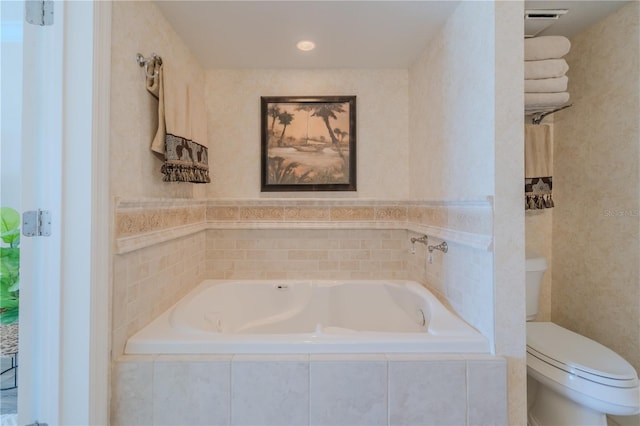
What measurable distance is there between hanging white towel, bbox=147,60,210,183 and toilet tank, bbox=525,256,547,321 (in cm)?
207

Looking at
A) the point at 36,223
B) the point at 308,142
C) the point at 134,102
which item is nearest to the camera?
the point at 36,223

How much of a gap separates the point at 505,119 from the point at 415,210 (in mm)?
962

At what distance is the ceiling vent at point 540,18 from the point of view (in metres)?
1.56

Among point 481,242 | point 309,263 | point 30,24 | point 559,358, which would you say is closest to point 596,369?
point 559,358

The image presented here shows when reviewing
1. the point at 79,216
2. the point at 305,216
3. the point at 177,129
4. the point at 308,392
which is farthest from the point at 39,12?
the point at 308,392

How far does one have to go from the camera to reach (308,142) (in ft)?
7.27

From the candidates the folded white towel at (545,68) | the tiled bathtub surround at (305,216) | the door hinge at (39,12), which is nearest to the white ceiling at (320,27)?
the folded white towel at (545,68)

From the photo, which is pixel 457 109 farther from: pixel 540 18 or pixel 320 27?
pixel 320 27

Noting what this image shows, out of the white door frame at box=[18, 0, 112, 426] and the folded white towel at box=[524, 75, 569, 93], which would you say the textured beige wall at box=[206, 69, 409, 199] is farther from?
the white door frame at box=[18, 0, 112, 426]

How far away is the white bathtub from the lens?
4.04ft

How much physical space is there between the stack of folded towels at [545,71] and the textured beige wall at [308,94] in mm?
829

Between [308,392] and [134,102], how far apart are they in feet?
4.87

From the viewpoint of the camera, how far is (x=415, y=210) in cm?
210

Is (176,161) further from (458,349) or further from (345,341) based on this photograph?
(458,349)
